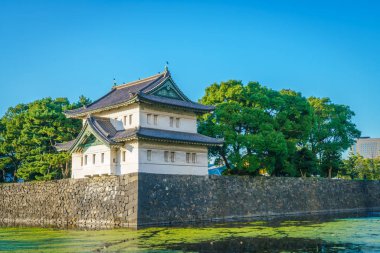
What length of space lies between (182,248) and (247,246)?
238 cm

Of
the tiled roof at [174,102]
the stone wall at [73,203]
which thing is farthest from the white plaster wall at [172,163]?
the tiled roof at [174,102]

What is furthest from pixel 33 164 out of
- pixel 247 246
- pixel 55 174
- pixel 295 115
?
pixel 247 246

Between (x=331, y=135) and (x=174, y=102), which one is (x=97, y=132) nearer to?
(x=174, y=102)

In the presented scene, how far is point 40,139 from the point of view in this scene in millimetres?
37125

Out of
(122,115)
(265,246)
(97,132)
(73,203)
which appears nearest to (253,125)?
(122,115)

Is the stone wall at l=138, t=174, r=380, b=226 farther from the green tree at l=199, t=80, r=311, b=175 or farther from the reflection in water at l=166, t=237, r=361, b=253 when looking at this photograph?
the reflection in water at l=166, t=237, r=361, b=253

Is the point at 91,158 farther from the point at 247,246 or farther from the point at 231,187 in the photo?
the point at 247,246

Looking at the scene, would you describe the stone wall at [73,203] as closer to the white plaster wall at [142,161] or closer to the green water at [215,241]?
the white plaster wall at [142,161]

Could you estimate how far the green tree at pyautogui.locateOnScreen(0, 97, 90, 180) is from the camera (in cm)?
3681

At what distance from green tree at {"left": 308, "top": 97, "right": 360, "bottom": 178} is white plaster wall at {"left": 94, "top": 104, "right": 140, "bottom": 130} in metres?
22.7

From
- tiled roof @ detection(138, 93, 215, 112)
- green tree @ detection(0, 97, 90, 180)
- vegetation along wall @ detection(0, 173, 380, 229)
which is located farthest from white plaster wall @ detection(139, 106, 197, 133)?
green tree @ detection(0, 97, 90, 180)

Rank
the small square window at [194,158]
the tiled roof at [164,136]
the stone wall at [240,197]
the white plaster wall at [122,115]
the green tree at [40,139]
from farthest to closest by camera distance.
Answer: the green tree at [40,139]
the small square window at [194,158]
the white plaster wall at [122,115]
the tiled roof at [164,136]
the stone wall at [240,197]

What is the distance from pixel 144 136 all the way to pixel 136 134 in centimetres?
58

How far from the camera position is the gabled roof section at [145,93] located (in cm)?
3000
